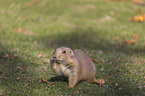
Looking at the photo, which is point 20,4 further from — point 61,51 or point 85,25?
point 61,51

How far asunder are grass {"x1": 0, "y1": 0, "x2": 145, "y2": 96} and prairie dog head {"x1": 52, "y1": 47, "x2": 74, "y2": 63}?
640 millimetres

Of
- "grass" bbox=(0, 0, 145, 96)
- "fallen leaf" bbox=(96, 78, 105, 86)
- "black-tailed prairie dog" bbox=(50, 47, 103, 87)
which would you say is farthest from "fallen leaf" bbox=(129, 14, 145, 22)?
"black-tailed prairie dog" bbox=(50, 47, 103, 87)

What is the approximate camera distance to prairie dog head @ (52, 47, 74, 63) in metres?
4.12

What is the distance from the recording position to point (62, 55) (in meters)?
4.14

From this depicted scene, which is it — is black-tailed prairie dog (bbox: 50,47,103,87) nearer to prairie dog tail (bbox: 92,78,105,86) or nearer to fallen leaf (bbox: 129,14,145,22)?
prairie dog tail (bbox: 92,78,105,86)

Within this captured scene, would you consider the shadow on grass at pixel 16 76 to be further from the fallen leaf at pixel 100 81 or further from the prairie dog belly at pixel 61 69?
the fallen leaf at pixel 100 81

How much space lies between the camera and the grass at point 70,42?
4.58 metres

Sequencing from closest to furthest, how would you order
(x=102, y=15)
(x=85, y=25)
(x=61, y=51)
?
(x=61, y=51), (x=85, y=25), (x=102, y=15)

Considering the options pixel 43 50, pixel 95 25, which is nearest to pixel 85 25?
pixel 95 25

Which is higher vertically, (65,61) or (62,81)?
(65,61)

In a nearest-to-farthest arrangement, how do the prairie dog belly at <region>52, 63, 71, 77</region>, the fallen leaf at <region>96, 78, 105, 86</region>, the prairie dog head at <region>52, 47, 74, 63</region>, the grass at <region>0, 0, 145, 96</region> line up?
1. the prairie dog head at <region>52, 47, 74, 63</region>
2. the prairie dog belly at <region>52, 63, 71, 77</region>
3. the grass at <region>0, 0, 145, 96</region>
4. the fallen leaf at <region>96, 78, 105, 86</region>

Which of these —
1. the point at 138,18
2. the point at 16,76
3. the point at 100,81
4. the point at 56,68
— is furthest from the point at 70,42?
the point at 138,18

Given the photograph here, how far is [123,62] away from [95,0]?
940 centimetres

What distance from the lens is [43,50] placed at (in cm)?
764
